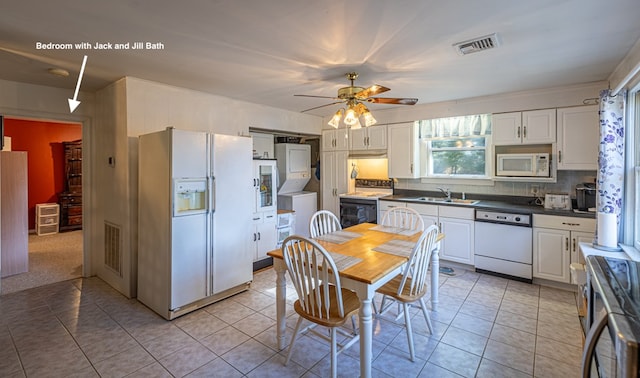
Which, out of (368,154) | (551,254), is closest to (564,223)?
(551,254)

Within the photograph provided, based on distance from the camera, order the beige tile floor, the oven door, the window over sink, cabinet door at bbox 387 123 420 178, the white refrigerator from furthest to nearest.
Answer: cabinet door at bbox 387 123 420 178, the window over sink, the white refrigerator, the beige tile floor, the oven door

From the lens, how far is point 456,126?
4391 millimetres

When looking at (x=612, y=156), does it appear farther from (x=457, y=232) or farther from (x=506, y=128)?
(x=457, y=232)

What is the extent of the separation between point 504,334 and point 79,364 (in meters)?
3.35

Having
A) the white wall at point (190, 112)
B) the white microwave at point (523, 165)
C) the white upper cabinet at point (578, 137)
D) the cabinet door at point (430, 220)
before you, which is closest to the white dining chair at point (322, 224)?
the cabinet door at point (430, 220)

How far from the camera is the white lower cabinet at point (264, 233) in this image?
4118mm

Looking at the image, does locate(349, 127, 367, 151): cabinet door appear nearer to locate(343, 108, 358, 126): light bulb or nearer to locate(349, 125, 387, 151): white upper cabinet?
locate(349, 125, 387, 151): white upper cabinet

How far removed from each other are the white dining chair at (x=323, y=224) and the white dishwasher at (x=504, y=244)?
1.96 m

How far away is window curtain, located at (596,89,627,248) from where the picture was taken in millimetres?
2738

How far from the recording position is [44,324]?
2713mm

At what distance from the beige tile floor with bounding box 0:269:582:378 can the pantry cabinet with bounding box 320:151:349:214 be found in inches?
98.7

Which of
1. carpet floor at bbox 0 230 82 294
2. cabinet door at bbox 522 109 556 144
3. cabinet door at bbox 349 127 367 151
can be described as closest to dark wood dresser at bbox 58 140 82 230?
carpet floor at bbox 0 230 82 294

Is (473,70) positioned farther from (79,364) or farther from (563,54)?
(79,364)

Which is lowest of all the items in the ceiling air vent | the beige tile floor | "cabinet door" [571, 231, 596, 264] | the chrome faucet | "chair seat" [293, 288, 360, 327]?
the beige tile floor
